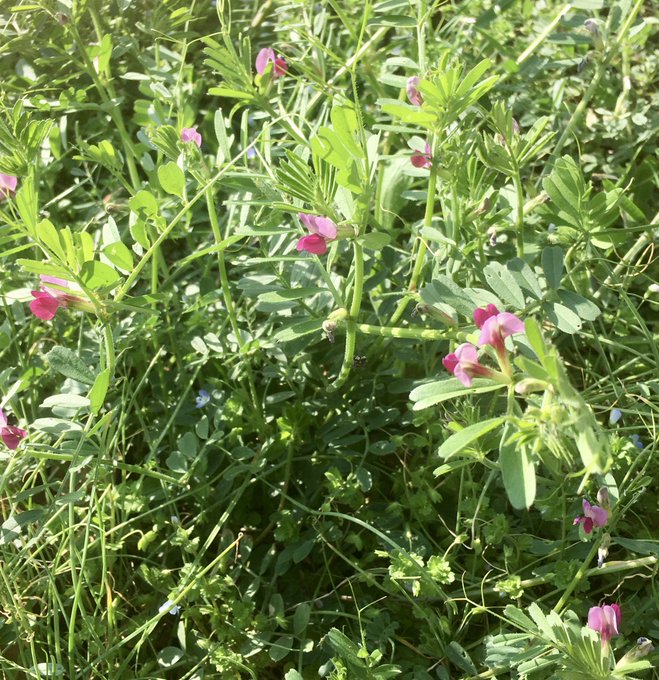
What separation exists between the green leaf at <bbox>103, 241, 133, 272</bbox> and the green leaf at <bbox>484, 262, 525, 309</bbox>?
0.53 metres

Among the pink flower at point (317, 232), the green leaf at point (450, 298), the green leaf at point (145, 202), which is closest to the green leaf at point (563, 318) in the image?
the green leaf at point (450, 298)

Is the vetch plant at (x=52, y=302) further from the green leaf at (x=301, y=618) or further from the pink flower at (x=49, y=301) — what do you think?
the green leaf at (x=301, y=618)

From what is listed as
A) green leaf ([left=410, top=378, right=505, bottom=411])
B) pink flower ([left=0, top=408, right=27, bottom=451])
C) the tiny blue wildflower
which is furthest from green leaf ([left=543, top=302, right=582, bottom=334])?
pink flower ([left=0, top=408, right=27, bottom=451])

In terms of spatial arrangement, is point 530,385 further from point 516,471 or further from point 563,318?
point 563,318

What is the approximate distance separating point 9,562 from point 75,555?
148 millimetres

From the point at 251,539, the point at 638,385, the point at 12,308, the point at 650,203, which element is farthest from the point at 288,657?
the point at 650,203

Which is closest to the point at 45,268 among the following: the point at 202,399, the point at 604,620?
the point at 202,399

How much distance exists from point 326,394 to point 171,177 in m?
0.51

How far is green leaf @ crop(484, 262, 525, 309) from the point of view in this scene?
118cm

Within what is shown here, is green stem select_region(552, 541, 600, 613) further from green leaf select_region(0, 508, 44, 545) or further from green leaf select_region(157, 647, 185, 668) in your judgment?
green leaf select_region(0, 508, 44, 545)

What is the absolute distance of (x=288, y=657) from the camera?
1.38 meters

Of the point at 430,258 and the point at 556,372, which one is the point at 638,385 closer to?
the point at 430,258

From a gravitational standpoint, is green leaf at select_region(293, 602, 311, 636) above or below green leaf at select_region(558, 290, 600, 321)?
below

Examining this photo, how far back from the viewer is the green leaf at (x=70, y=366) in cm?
124
